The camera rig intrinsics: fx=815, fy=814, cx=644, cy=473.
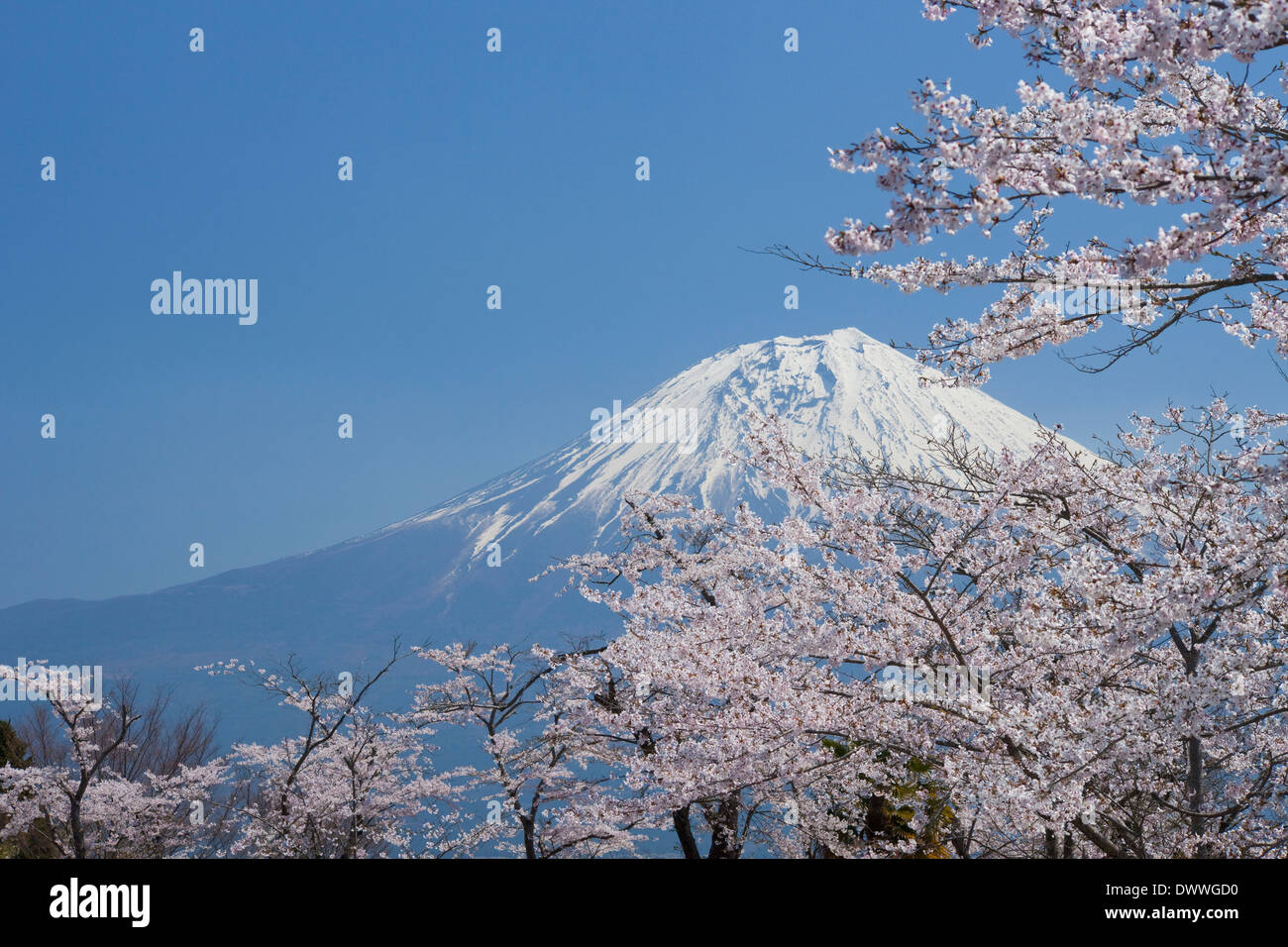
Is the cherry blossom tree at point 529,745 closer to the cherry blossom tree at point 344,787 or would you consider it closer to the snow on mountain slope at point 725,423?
the cherry blossom tree at point 344,787

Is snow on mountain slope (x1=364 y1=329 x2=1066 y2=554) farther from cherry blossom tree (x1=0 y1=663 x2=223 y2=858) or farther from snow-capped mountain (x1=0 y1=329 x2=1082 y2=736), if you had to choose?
cherry blossom tree (x1=0 y1=663 x2=223 y2=858)

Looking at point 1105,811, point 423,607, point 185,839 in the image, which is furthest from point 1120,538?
point 423,607

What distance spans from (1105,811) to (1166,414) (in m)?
3.85

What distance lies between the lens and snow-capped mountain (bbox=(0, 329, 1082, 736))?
10519 cm

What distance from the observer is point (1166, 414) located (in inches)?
266

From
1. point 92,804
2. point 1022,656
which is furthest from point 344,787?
point 1022,656

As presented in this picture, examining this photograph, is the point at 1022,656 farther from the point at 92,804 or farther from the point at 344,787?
the point at 92,804

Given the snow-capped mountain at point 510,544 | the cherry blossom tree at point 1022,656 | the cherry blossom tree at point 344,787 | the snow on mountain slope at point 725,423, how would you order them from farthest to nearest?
the snow-capped mountain at point 510,544, the snow on mountain slope at point 725,423, the cherry blossom tree at point 344,787, the cherry blossom tree at point 1022,656

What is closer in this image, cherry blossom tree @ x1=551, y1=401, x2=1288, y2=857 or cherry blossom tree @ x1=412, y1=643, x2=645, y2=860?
cherry blossom tree @ x1=551, y1=401, x2=1288, y2=857

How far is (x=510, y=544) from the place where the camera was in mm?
124500

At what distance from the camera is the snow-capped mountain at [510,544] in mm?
105188

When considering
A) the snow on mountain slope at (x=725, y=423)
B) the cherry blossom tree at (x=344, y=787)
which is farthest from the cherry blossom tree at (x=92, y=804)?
the snow on mountain slope at (x=725, y=423)

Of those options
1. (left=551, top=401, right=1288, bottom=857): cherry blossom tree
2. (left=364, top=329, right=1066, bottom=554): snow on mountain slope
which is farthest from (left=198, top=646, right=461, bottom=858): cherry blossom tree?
(left=364, top=329, right=1066, bottom=554): snow on mountain slope
